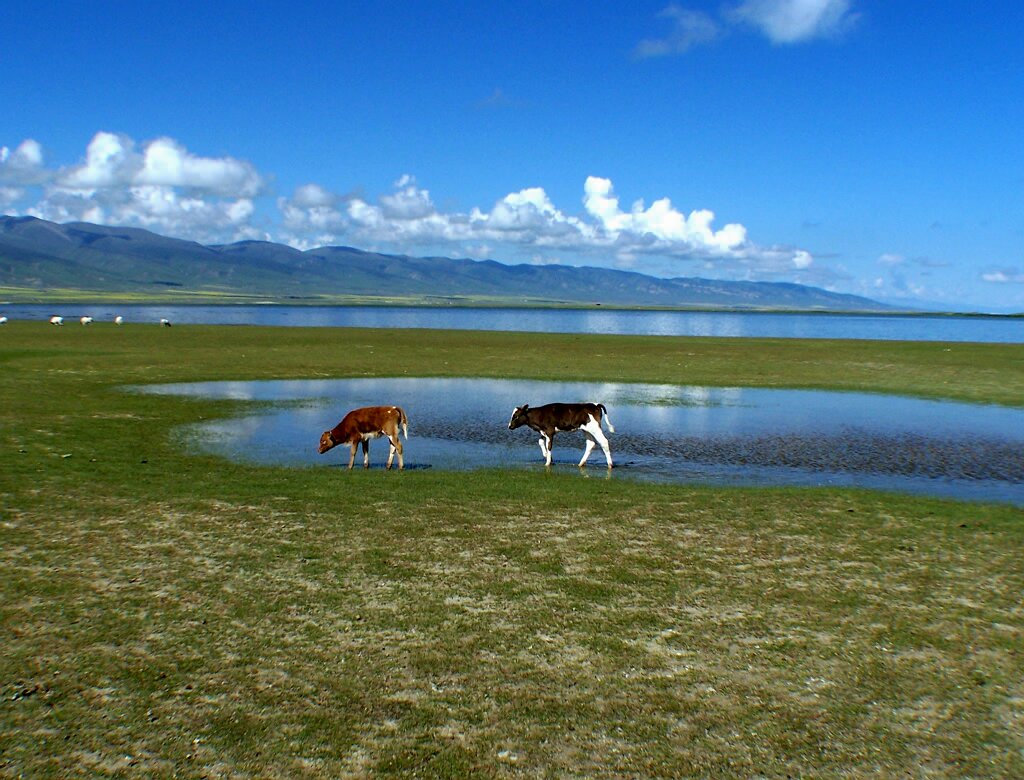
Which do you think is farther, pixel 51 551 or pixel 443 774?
pixel 51 551

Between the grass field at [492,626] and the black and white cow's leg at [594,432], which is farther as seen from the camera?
the black and white cow's leg at [594,432]

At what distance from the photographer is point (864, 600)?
39.9ft

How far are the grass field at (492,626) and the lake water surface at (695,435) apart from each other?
2602 mm

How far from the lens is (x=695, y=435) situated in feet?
93.8

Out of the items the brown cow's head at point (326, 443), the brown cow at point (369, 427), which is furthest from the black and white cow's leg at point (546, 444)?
the brown cow's head at point (326, 443)

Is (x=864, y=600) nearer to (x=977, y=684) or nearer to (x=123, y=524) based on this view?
(x=977, y=684)

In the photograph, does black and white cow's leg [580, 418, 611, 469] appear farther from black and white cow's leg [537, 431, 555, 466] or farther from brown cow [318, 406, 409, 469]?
brown cow [318, 406, 409, 469]

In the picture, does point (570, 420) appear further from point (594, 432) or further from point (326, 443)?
point (326, 443)

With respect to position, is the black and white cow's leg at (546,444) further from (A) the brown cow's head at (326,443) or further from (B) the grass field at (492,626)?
(A) the brown cow's head at (326,443)

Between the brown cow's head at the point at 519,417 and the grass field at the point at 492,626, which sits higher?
the brown cow's head at the point at 519,417

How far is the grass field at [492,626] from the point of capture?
809cm

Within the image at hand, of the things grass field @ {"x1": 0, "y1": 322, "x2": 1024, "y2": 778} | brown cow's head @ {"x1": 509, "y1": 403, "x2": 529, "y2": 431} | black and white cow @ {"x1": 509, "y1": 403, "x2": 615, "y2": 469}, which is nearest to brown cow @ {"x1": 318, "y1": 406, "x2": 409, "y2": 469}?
grass field @ {"x1": 0, "y1": 322, "x2": 1024, "y2": 778}

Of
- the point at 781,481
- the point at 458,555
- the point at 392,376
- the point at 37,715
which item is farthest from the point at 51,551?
the point at 392,376

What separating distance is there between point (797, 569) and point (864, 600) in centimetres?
148
